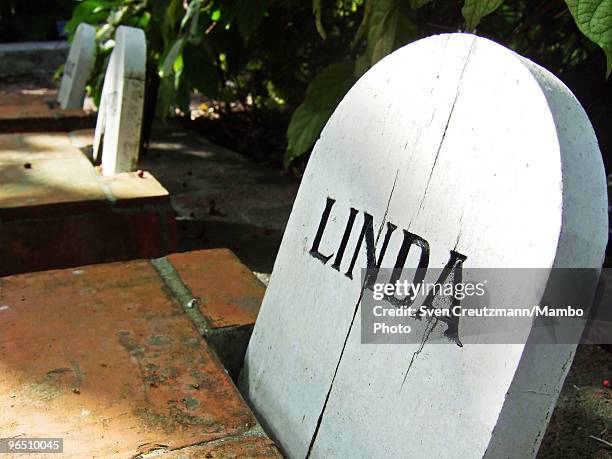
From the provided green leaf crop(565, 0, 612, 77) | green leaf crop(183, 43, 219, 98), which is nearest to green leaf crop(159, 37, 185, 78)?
green leaf crop(183, 43, 219, 98)

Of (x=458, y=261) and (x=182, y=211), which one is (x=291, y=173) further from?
(x=458, y=261)

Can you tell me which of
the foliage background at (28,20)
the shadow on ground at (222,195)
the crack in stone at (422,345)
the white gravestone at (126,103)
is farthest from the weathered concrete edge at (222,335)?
the foliage background at (28,20)

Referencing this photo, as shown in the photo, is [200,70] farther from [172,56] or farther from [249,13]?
[249,13]

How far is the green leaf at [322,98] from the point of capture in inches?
78.7

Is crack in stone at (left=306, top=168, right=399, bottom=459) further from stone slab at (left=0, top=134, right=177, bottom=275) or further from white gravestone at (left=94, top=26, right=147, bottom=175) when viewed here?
white gravestone at (left=94, top=26, right=147, bottom=175)

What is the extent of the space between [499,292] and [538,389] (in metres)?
0.11

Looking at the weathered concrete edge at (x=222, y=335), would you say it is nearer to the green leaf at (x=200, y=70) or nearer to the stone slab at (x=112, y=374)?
the stone slab at (x=112, y=374)

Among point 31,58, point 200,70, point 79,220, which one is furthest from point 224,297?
point 31,58

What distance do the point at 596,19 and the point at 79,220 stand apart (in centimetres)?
137

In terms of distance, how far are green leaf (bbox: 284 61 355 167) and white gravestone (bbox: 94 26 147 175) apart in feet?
1.74

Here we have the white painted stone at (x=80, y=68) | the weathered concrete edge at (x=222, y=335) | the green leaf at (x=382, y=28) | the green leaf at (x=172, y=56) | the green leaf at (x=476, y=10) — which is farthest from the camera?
the white painted stone at (x=80, y=68)

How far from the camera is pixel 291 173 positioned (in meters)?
4.30

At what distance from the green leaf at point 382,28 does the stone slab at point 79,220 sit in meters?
0.72

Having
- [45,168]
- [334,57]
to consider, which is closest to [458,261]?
[45,168]
